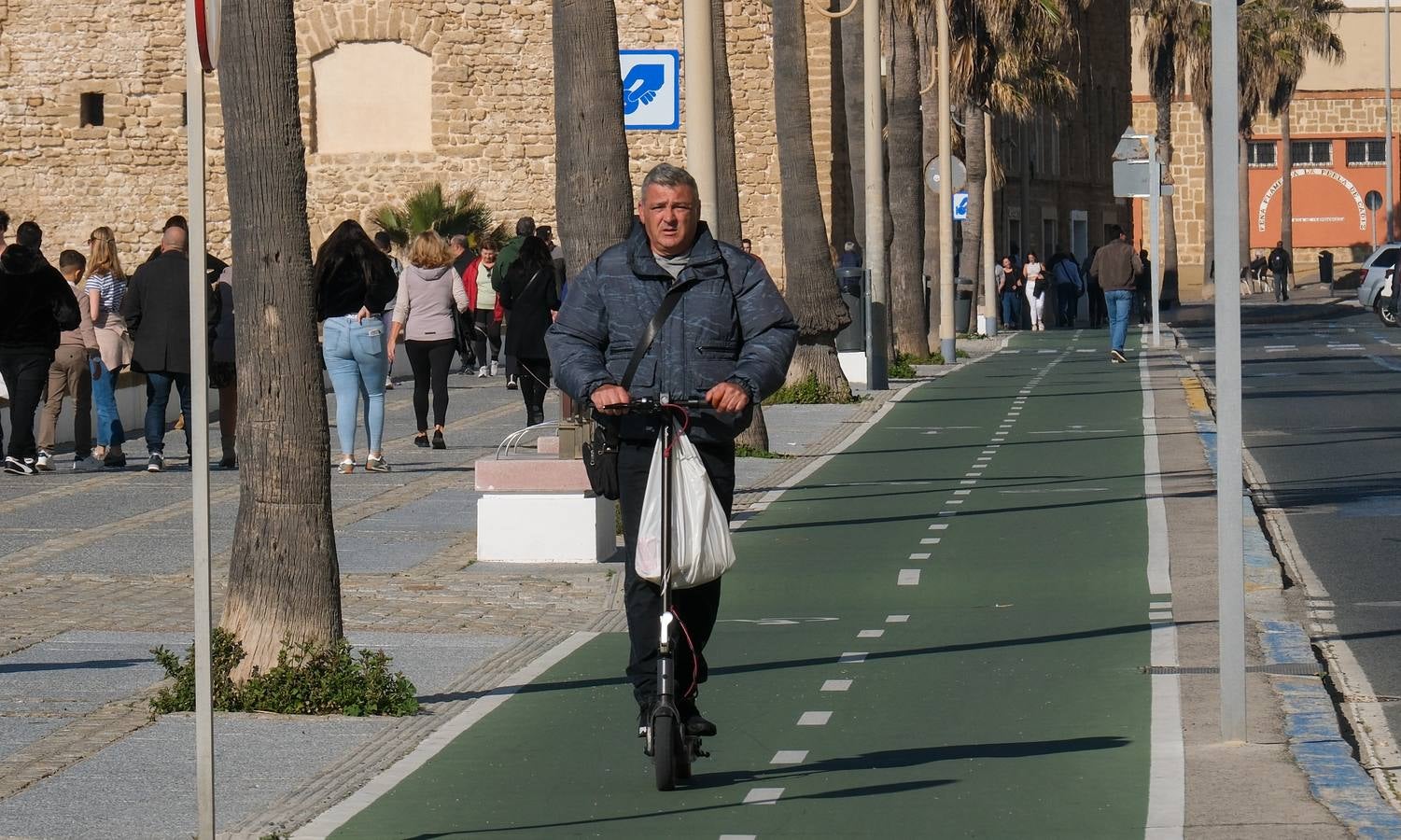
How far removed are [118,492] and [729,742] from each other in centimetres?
982

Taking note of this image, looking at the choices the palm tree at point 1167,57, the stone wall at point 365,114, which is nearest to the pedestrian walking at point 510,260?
the stone wall at point 365,114

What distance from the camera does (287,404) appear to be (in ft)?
28.5

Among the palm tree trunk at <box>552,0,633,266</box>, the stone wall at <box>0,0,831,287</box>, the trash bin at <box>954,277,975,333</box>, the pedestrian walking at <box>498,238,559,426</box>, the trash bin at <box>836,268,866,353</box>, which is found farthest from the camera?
the stone wall at <box>0,0,831,287</box>

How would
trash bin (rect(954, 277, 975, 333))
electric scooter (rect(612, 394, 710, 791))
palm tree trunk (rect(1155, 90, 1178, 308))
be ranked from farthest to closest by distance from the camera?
palm tree trunk (rect(1155, 90, 1178, 308))
trash bin (rect(954, 277, 975, 333))
electric scooter (rect(612, 394, 710, 791))

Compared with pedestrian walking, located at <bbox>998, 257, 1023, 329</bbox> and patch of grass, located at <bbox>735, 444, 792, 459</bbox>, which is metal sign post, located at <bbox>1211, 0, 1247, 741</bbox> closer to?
patch of grass, located at <bbox>735, 444, 792, 459</bbox>

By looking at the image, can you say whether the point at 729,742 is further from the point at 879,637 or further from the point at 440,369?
the point at 440,369

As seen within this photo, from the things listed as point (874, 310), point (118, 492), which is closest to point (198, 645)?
point (118, 492)

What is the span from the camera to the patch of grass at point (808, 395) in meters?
26.9

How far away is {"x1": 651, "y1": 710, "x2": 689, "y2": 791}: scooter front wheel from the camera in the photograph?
710 centimetres

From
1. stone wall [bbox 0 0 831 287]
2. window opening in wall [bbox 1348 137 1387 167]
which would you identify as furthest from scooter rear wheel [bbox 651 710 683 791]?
window opening in wall [bbox 1348 137 1387 167]

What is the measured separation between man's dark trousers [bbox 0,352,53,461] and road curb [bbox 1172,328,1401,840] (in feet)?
31.3

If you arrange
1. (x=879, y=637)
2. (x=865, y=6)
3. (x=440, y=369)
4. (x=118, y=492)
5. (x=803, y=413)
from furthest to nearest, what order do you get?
(x=865, y=6), (x=803, y=413), (x=440, y=369), (x=118, y=492), (x=879, y=637)

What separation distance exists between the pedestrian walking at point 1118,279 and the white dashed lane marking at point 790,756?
27.2 metres

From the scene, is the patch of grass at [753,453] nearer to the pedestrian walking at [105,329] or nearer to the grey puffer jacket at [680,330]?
the pedestrian walking at [105,329]
